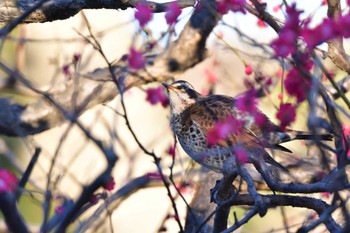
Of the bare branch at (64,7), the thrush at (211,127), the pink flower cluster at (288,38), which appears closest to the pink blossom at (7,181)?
the pink flower cluster at (288,38)

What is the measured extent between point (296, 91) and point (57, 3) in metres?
1.65

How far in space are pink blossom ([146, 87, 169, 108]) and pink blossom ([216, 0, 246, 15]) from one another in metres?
1.77

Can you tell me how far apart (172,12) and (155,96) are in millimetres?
1519

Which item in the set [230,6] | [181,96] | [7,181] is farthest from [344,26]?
[181,96]

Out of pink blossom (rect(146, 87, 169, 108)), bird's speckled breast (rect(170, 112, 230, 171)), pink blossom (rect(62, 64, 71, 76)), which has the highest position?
pink blossom (rect(62, 64, 71, 76))

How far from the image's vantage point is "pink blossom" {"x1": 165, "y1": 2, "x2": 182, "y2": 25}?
4.38 meters

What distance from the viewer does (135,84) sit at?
19.8 feet

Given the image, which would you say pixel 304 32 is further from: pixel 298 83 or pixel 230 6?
pixel 230 6

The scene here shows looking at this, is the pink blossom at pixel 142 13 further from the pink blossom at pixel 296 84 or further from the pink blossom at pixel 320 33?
the pink blossom at pixel 320 33

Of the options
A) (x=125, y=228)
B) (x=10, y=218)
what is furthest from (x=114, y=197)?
(x=125, y=228)

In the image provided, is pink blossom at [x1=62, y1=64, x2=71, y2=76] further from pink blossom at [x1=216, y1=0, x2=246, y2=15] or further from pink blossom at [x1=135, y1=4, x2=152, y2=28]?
pink blossom at [x1=216, y1=0, x2=246, y2=15]

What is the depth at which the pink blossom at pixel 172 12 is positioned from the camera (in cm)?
438

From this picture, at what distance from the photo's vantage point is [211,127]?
5055 mm

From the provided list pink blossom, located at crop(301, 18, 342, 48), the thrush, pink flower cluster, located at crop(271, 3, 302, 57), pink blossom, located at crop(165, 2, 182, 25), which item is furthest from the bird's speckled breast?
pink blossom, located at crop(301, 18, 342, 48)
